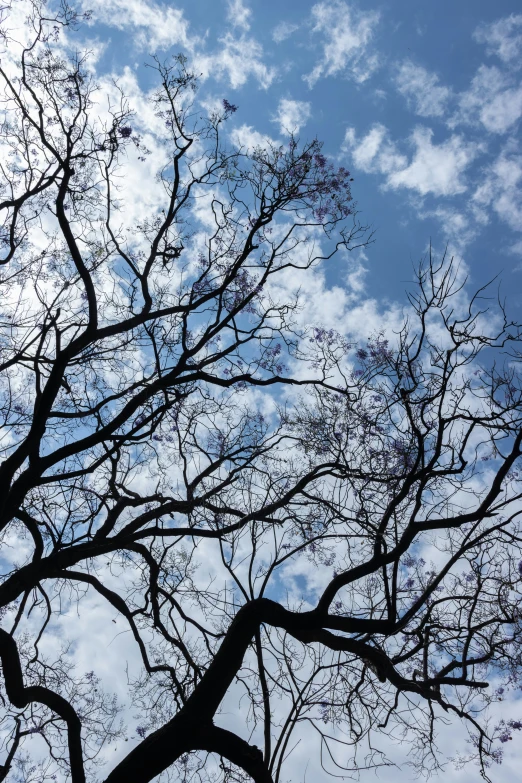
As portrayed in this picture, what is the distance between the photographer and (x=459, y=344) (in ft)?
17.4

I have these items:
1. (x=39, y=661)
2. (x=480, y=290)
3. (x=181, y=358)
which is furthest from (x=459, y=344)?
(x=39, y=661)

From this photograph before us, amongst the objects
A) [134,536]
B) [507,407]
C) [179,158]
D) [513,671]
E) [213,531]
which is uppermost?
[179,158]

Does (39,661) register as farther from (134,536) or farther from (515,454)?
(515,454)

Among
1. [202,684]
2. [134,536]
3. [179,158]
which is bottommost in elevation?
[202,684]

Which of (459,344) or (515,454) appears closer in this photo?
(515,454)

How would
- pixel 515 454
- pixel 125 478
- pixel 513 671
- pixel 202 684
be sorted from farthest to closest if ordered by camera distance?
pixel 125 478
pixel 513 671
pixel 515 454
pixel 202 684

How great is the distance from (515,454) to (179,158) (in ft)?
16.0

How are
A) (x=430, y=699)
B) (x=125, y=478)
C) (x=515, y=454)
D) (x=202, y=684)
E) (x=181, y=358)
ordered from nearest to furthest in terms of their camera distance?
(x=202, y=684)
(x=515, y=454)
(x=430, y=699)
(x=181, y=358)
(x=125, y=478)

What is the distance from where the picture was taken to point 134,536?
529 centimetres

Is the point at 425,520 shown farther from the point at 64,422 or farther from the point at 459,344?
the point at 64,422

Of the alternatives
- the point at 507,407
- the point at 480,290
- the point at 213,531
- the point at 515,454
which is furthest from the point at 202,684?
the point at 480,290

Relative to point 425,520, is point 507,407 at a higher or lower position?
higher

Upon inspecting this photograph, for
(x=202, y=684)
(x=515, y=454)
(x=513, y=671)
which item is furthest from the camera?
(x=513, y=671)

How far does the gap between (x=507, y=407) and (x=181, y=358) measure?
3.36 m
